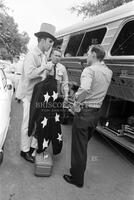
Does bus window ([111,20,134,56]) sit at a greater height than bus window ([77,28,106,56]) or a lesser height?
lesser

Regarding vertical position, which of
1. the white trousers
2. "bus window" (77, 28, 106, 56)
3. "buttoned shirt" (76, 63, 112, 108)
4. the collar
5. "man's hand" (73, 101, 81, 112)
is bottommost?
the white trousers

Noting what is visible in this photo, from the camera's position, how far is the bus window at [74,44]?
244 inches

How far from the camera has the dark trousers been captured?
304 cm

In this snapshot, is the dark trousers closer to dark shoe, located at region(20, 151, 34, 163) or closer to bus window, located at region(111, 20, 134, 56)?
dark shoe, located at region(20, 151, 34, 163)

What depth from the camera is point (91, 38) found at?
552 centimetres

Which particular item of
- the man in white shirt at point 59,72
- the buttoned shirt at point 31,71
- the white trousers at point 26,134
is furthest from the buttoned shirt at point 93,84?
the white trousers at point 26,134

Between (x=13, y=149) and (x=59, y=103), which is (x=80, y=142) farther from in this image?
(x=13, y=149)

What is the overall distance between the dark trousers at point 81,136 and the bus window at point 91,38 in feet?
8.13

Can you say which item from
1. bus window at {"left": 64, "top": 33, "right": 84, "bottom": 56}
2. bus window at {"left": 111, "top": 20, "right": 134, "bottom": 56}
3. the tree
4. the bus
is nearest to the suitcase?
the bus

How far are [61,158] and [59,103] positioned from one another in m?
1.12

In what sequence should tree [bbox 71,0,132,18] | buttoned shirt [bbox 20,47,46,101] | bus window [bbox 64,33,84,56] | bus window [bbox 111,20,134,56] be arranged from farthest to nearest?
tree [bbox 71,0,132,18], bus window [bbox 64,33,84,56], bus window [bbox 111,20,134,56], buttoned shirt [bbox 20,47,46,101]

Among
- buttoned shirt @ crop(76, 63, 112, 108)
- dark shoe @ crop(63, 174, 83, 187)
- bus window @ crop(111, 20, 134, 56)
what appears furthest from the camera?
bus window @ crop(111, 20, 134, 56)

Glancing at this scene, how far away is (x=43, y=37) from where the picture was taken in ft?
11.6

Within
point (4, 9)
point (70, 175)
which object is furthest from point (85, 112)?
point (4, 9)
